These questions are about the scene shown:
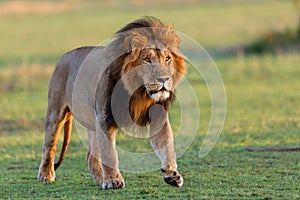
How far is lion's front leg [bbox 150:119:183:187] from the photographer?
22.7ft

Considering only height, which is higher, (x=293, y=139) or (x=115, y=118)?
(x=115, y=118)

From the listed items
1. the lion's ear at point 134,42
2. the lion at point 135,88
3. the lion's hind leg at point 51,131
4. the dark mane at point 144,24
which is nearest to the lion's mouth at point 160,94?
the lion at point 135,88

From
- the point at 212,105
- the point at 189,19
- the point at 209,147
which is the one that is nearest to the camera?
the point at 209,147

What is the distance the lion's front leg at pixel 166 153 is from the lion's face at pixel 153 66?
0.43 meters

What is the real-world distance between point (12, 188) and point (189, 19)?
3192 cm

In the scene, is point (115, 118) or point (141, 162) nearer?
point (115, 118)

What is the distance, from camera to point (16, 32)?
36.3 meters

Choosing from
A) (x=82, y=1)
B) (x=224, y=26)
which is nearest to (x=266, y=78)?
(x=224, y=26)

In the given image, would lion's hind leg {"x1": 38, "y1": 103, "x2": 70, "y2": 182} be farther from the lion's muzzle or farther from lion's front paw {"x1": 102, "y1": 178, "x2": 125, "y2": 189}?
the lion's muzzle

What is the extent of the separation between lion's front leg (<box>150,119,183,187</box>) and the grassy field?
0.47 ft

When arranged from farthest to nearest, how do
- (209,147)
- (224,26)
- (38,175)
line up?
(224,26) < (209,147) < (38,175)

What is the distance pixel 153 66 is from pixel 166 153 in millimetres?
856

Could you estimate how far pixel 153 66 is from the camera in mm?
6750

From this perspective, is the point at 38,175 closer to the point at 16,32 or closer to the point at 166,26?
the point at 166,26
